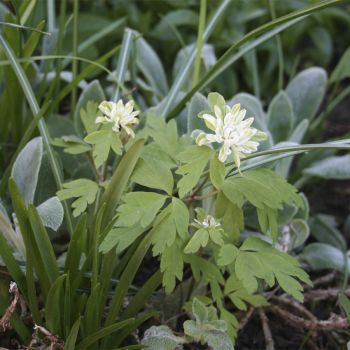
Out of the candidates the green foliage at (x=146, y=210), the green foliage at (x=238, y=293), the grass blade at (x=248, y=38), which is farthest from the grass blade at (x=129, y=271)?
the grass blade at (x=248, y=38)


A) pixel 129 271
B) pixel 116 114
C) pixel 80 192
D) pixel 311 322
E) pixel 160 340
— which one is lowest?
pixel 311 322

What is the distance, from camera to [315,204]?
6.15 ft

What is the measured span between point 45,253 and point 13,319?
0.15m

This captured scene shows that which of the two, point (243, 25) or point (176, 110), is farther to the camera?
point (243, 25)

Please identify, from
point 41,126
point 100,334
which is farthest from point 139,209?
point 41,126

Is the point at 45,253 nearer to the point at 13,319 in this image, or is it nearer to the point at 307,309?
the point at 13,319

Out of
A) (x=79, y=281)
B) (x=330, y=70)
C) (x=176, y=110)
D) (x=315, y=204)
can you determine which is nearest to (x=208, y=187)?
(x=176, y=110)

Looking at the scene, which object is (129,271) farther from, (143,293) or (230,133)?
(230,133)

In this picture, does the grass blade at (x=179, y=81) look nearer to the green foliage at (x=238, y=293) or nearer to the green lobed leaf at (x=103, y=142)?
the green lobed leaf at (x=103, y=142)

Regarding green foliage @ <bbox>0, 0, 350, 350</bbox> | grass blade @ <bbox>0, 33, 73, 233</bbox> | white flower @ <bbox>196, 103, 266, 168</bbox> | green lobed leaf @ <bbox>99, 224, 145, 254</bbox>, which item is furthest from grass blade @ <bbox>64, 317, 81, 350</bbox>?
white flower @ <bbox>196, 103, 266, 168</bbox>

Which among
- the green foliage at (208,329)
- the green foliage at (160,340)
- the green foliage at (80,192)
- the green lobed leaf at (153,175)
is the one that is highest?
the green lobed leaf at (153,175)

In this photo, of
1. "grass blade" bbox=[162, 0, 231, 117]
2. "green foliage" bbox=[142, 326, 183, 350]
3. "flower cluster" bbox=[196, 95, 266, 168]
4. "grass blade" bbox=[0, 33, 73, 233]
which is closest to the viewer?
"flower cluster" bbox=[196, 95, 266, 168]

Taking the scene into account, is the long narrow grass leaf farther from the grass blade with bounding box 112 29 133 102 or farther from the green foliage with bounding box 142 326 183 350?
the grass blade with bounding box 112 29 133 102

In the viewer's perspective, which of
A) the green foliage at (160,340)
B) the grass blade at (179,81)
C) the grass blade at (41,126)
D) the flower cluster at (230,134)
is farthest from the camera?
the grass blade at (179,81)
